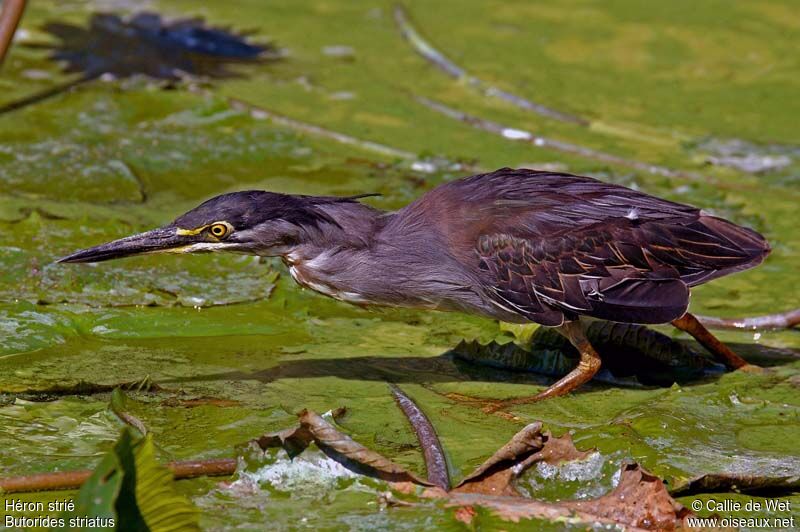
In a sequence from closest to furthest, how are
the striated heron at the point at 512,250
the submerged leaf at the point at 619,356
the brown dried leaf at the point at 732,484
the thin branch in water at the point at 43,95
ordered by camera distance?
1. the brown dried leaf at the point at 732,484
2. the striated heron at the point at 512,250
3. the submerged leaf at the point at 619,356
4. the thin branch in water at the point at 43,95

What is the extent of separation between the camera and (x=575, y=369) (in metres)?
5.07

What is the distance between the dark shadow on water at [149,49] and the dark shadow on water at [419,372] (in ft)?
13.5

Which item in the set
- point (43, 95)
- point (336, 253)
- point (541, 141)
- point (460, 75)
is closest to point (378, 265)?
point (336, 253)

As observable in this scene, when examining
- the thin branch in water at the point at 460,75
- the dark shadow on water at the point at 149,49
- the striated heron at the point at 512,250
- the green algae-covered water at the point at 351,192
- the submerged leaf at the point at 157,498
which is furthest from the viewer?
the dark shadow on water at the point at 149,49

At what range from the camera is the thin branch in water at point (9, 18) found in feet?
18.3

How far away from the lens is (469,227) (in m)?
5.08

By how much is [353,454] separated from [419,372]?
133 centimetres

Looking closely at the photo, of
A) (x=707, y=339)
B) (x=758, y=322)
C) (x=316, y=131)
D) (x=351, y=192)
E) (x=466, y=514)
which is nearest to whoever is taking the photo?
(x=466, y=514)

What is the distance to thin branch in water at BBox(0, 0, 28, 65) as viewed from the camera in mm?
5570

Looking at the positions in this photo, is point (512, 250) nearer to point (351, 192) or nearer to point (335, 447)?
point (335, 447)

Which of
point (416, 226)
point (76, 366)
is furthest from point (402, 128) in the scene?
point (76, 366)

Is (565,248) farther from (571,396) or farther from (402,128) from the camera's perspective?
(402,128)

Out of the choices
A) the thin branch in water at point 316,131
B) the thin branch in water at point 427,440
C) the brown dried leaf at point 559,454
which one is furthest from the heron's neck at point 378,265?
the thin branch in water at point 316,131

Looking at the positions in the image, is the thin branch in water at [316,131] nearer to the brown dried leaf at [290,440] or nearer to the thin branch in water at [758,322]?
the thin branch in water at [758,322]
